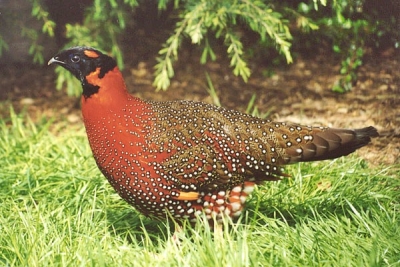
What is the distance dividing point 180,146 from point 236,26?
7.69 feet

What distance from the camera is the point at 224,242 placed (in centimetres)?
307

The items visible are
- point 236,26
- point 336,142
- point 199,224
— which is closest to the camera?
point 199,224

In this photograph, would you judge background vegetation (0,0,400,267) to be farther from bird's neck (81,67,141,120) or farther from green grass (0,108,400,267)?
bird's neck (81,67,141,120)

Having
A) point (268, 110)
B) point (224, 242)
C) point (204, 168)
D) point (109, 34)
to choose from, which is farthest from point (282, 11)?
point (224, 242)

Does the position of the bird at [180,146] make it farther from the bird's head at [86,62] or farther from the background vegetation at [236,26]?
the background vegetation at [236,26]

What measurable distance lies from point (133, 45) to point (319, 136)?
11.3ft

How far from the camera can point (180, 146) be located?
Result: 11.1ft

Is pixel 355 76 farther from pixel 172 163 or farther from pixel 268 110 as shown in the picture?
pixel 172 163

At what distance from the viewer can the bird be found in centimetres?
335

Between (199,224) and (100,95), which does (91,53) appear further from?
(199,224)

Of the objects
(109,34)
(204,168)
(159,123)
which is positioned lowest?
(204,168)

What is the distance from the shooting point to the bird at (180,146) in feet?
11.0

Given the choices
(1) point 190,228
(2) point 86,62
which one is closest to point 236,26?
(2) point 86,62

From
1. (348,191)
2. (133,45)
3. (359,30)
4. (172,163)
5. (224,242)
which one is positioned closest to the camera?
(224,242)
